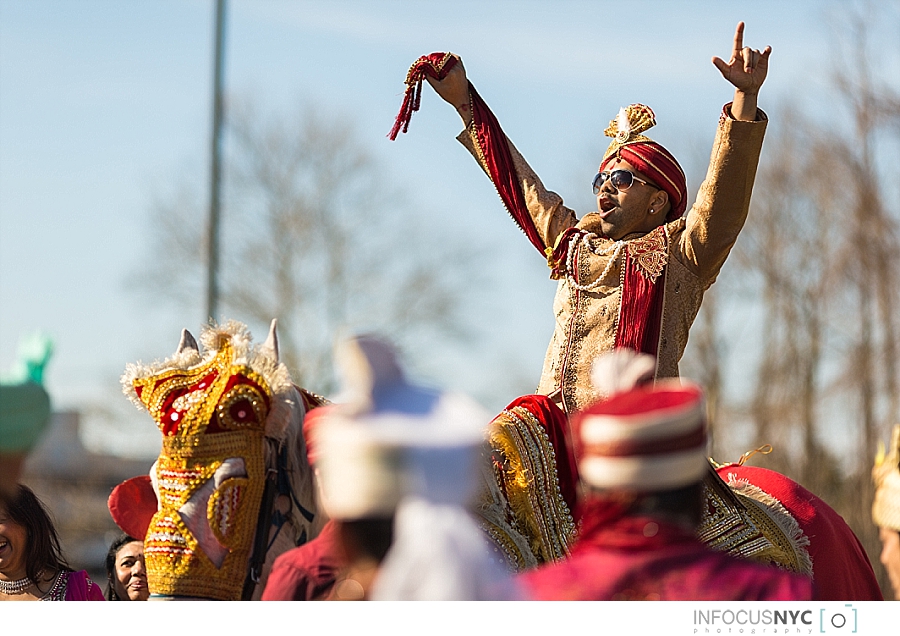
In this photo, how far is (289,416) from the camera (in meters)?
4.25

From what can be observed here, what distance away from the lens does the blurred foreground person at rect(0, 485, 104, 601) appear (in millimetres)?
5082

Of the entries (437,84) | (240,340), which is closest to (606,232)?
(437,84)

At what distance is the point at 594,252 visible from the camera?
5.19 meters

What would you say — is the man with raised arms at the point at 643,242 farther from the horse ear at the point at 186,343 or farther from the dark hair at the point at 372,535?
the dark hair at the point at 372,535

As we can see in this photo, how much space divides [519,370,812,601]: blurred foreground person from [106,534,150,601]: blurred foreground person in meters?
3.47

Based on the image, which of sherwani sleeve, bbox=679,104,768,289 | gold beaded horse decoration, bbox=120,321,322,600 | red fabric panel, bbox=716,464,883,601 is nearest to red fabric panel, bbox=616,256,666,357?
sherwani sleeve, bbox=679,104,768,289

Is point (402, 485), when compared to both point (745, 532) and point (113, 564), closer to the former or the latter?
point (745, 532)

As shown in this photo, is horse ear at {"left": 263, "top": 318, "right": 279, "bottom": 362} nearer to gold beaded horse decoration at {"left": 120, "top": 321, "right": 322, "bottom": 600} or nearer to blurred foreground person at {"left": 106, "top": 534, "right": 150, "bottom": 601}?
gold beaded horse decoration at {"left": 120, "top": 321, "right": 322, "bottom": 600}
